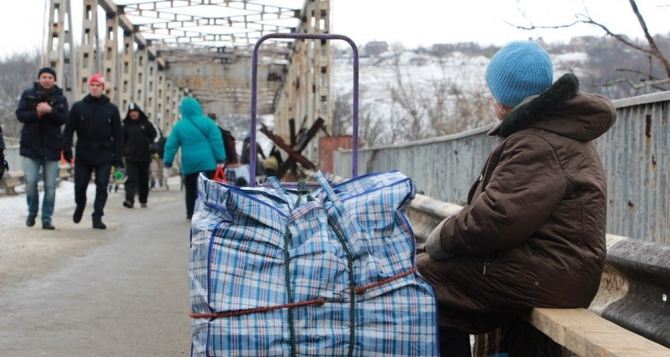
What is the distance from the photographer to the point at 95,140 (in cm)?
1199

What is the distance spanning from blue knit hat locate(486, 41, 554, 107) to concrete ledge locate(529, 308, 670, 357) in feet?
2.58

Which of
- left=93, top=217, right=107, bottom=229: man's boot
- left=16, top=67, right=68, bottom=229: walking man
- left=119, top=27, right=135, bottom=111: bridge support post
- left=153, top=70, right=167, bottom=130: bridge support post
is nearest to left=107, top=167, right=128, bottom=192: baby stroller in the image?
left=119, top=27, right=135, bottom=111: bridge support post

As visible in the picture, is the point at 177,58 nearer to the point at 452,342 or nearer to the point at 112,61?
the point at 112,61

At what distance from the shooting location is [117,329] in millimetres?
5973

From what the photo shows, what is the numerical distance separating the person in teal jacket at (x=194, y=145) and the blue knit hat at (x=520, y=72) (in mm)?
10128

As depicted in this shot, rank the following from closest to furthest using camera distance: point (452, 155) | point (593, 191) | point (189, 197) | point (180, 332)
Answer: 1. point (593, 191)
2. point (180, 332)
3. point (452, 155)
4. point (189, 197)

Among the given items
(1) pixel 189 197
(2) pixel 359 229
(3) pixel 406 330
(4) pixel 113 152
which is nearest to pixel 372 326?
(3) pixel 406 330

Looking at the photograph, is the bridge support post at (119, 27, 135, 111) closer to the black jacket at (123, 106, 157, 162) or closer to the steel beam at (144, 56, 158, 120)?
the steel beam at (144, 56, 158, 120)

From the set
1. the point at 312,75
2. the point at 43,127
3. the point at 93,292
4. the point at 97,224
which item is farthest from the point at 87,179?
the point at 312,75

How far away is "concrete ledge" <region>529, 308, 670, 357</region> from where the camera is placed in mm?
2785

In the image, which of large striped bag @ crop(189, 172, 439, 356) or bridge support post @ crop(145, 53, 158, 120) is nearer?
large striped bag @ crop(189, 172, 439, 356)

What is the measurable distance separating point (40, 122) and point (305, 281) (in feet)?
29.6

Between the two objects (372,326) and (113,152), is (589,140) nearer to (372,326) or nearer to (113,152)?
(372,326)

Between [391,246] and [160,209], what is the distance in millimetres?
14370
